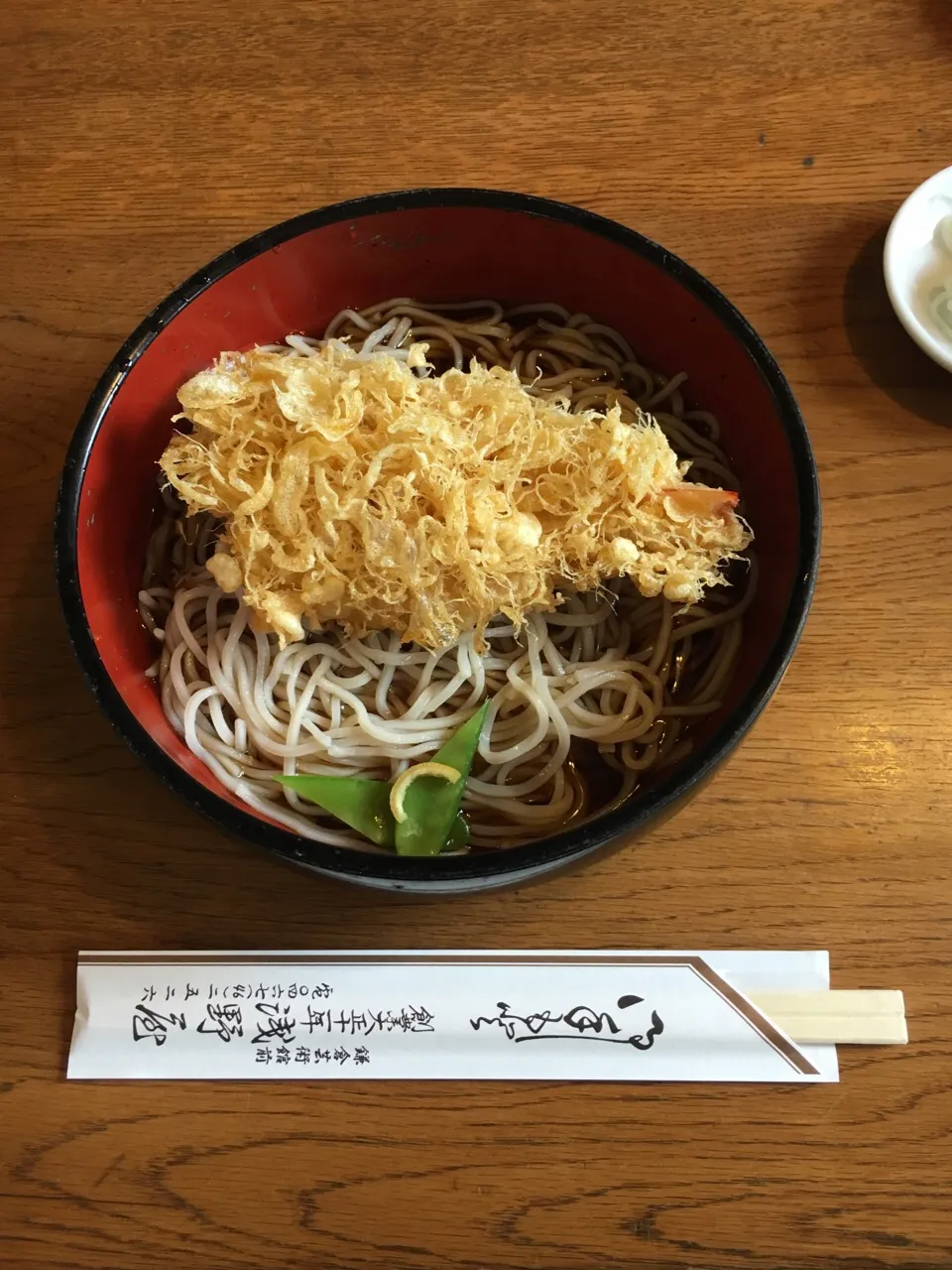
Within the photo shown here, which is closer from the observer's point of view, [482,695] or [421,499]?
[421,499]

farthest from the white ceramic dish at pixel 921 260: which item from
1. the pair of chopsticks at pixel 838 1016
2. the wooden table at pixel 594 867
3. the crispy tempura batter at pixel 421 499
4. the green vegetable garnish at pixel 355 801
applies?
the green vegetable garnish at pixel 355 801

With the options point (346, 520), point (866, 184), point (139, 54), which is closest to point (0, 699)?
point (346, 520)

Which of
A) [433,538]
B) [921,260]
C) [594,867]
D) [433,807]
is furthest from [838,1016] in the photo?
[921,260]

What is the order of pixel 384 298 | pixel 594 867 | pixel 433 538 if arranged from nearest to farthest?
pixel 433 538 → pixel 594 867 → pixel 384 298

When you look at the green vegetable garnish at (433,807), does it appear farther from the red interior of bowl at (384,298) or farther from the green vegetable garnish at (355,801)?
the red interior of bowl at (384,298)

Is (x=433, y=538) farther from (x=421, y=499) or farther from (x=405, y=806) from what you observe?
(x=405, y=806)

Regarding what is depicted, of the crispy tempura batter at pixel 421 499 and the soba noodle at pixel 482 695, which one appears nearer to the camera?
the crispy tempura batter at pixel 421 499
